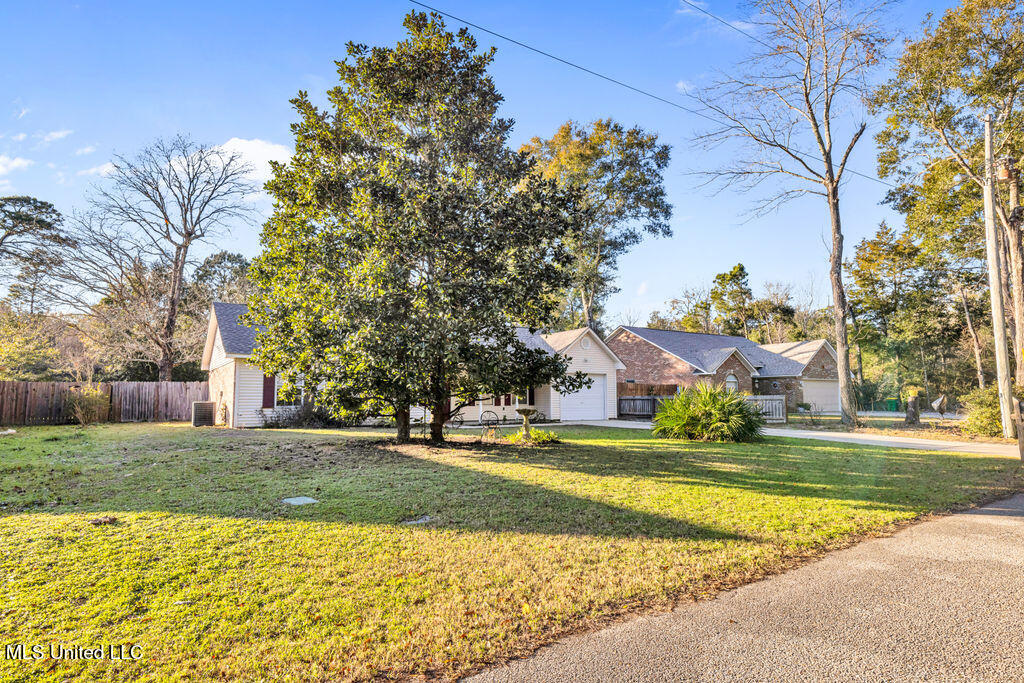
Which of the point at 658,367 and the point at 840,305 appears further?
the point at 658,367

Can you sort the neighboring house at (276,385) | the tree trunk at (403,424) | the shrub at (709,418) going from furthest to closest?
the neighboring house at (276,385), the shrub at (709,418), the tree trunk at (403,424)

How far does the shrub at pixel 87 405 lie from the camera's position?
18806mm

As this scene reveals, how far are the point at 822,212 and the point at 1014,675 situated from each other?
830 inches

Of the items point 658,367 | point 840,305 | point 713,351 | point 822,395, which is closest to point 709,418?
point 840,305

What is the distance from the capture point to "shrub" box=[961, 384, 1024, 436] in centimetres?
1358

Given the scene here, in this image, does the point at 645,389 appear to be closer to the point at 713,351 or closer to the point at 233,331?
the point at 713,351

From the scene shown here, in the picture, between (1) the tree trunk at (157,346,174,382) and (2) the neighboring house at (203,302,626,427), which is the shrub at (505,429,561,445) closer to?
(2) the neighboring house at (203,302,626,427)

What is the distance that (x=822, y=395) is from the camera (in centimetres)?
3356

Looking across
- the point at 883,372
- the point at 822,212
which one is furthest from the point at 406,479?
the point at 883,372

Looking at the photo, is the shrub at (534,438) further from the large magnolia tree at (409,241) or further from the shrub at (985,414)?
the shrub at (985,414)

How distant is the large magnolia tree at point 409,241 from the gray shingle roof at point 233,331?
8124 millimetres

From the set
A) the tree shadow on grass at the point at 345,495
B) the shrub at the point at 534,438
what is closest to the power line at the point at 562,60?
the tree shadow on grass at the point at 345,495

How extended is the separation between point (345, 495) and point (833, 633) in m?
5.32

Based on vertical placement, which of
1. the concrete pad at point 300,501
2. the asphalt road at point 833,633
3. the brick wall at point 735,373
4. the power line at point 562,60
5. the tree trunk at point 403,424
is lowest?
the asphalt road at point 833,633
